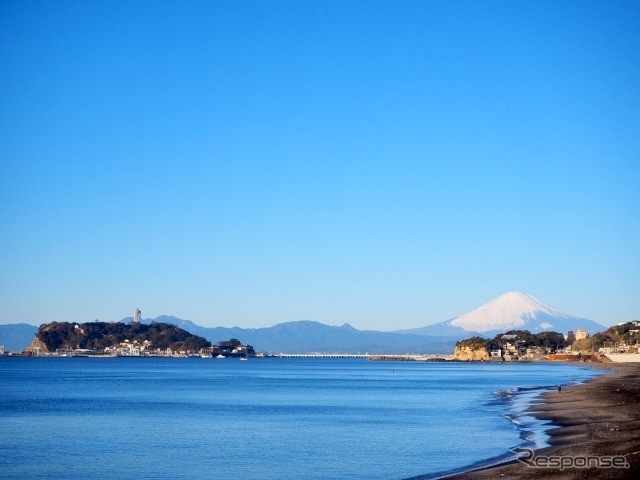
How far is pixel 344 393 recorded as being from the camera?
3253 inches

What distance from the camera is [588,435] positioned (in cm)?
3478

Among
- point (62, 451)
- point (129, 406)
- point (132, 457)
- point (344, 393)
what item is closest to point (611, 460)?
point (132, 457)

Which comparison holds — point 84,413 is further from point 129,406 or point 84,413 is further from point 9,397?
point 9,397

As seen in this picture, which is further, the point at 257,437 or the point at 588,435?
the point at 257,437

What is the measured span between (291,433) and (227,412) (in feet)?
46.5

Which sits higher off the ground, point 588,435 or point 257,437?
point 588,435

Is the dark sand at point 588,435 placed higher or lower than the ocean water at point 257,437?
higher

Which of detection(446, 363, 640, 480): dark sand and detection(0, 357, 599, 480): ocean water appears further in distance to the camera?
detection(0, 357, 599, 480): ocean water

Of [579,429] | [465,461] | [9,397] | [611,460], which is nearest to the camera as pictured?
[611,460]

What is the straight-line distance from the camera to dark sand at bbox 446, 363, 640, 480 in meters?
24.8

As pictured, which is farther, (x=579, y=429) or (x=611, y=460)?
(x=579, y=429)

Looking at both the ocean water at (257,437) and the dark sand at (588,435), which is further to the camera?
the ocean water at (257,437)

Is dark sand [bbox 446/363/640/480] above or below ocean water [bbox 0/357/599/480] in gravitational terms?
above

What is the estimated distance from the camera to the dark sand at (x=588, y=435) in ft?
81.4
